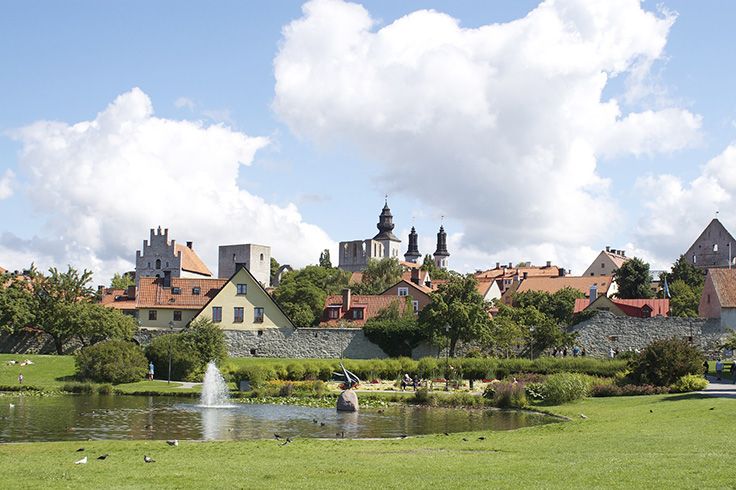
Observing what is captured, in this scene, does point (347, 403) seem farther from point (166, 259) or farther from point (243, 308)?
point (166, 259)

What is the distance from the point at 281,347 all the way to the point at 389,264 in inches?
1607

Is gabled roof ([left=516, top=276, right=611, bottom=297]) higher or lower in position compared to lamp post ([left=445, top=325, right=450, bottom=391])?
higher

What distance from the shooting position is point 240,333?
201 feet

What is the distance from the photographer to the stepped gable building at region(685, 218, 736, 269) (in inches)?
4333

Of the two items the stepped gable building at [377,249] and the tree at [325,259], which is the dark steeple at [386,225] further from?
the tree at [325,259]

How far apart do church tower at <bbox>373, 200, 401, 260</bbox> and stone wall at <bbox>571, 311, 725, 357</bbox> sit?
435 feet

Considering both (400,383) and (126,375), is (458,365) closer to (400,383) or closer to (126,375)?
(400,383)

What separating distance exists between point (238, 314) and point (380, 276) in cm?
3922

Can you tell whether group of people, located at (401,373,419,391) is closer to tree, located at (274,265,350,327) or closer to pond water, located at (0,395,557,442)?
pond water, located at (0,395,557,442)

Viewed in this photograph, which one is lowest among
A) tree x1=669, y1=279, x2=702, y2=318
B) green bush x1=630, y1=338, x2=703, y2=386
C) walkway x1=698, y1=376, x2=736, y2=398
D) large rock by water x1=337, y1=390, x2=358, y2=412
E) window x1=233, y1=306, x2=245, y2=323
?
large rock by water x1=337, y1=390, x2=358, y2=412

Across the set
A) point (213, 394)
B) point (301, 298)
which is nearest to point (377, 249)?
point (301, 298)

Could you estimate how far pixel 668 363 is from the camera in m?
36.8

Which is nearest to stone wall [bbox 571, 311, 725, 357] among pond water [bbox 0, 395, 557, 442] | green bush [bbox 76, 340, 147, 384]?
pond water [bbox 0, 395, 557, 442]

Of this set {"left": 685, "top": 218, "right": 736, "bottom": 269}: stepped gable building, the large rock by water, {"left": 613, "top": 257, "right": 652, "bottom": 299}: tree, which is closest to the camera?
the large rock by water
